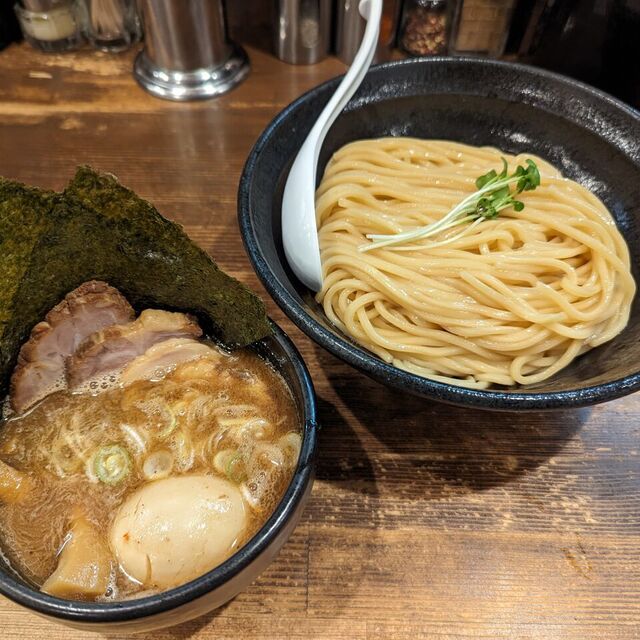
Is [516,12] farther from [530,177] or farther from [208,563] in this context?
[208,563]

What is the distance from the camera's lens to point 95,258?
110cm

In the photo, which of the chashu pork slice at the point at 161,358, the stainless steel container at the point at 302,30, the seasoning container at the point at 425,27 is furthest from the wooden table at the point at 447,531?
the seasoning container at the point at 425,27

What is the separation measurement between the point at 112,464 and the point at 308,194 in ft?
2.45

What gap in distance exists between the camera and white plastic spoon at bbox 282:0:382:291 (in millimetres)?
1320

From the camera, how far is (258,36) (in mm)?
2590

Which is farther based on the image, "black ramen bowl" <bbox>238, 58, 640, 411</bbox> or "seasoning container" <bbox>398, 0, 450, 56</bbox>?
"seasoning container" <bbox>398, 0, 450, 56</bbox>

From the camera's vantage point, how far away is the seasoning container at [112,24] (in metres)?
2.34

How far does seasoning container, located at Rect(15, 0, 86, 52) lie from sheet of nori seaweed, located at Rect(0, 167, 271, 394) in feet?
5.81

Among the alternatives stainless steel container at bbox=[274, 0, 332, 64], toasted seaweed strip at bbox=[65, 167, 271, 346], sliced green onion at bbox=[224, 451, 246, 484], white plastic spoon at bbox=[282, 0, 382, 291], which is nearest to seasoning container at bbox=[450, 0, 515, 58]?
stainless steel container at bbox=[274, 0, 332, 64]

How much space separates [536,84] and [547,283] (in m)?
0.60

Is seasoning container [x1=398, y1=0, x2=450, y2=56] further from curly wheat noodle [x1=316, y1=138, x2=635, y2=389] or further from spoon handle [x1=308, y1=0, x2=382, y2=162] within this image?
curly wheat noodle [x1=316, y1=138, x2=635, y2=389]

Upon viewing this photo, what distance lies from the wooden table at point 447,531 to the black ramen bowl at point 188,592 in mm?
257

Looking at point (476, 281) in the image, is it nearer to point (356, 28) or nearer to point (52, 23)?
point (356, 28)

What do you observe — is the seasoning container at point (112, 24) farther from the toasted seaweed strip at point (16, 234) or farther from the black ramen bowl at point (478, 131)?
the toasted seaweed strip at point (16, 234)
